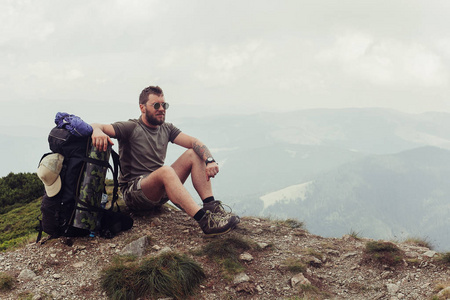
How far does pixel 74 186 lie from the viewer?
5.52 meters

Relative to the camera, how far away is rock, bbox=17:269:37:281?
5.08 metres

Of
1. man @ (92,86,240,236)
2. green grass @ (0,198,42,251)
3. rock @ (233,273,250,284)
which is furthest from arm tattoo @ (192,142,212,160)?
green grass @ (0,198,42,251)

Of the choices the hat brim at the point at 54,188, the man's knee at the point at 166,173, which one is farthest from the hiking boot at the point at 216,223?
the hat brim at the point at 54,188

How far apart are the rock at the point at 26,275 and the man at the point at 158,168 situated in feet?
6.84

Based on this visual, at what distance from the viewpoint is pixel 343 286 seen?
546 centimetres

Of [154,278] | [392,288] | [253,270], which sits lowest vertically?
[392,288]

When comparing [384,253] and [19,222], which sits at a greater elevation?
[384,253]

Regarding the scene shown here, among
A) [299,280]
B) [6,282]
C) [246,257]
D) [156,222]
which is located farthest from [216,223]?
[6,282]

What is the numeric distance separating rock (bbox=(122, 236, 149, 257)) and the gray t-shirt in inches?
53.3

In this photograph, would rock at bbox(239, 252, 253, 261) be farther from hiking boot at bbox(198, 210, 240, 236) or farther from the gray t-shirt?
the gray t-shirt

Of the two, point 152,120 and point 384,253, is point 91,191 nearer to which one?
point 152,120

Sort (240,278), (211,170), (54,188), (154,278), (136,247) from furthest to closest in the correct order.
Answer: (211,170), (136,247), (54,188), (240,278), (154,278)

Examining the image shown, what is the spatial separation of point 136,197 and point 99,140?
1.53 metres

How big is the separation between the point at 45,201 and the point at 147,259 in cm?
204
